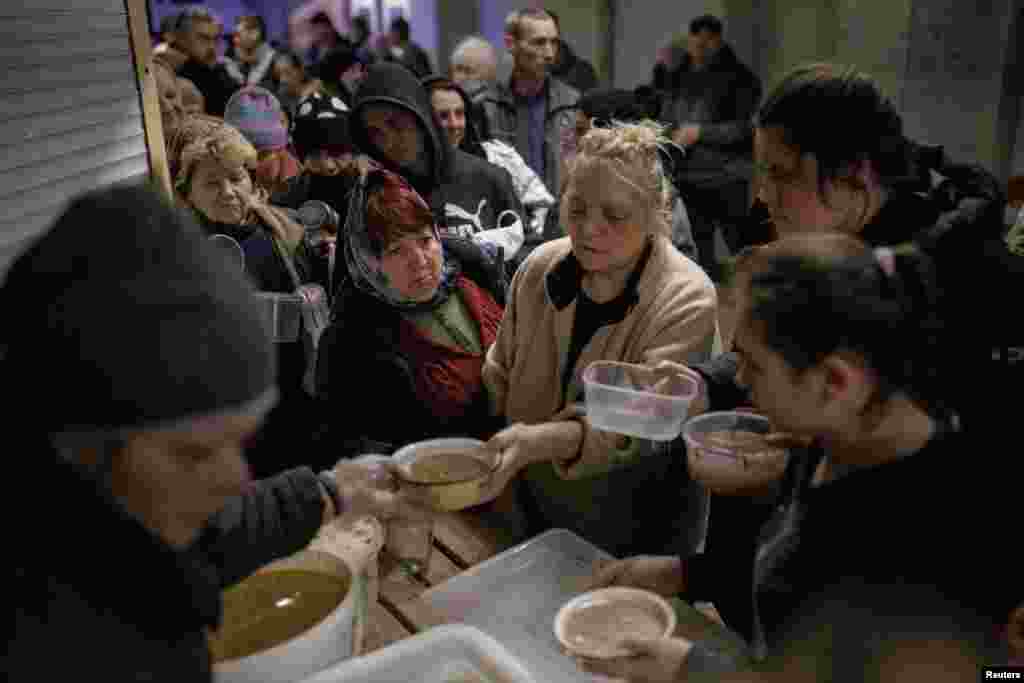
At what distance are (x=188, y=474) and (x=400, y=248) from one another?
153 centimetres

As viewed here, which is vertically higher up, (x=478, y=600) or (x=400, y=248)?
(x=400, y=248)

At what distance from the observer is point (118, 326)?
85 cm

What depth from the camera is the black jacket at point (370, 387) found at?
8.16 ft

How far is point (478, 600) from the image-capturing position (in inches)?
66.2

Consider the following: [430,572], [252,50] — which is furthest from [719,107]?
[252,50]

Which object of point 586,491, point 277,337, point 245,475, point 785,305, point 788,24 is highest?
point 788,24

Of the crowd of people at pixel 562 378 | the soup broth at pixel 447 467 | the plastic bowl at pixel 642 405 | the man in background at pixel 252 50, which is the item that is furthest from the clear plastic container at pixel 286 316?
the man in background at pixel 252 50

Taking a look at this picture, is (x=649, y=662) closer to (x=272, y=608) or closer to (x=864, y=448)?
(x=864, y=448)

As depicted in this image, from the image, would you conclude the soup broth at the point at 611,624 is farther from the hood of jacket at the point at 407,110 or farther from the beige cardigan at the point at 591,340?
the hood of jacket at the point at 407,110

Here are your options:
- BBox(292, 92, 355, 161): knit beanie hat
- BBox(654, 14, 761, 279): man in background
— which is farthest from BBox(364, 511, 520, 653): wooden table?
BBox(654, 14, 761, 279): man in background

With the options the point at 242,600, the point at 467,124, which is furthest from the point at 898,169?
the point at 467,124

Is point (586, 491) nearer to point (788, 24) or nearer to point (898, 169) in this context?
point (898, 169)

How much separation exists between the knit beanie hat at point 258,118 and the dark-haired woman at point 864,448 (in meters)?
3.92

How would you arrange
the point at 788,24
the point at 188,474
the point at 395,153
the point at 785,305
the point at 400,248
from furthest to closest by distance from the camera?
the point at 788,24 < the point at 395,153 < the point at 400,248 < the point at 785,305 < the point at 188,474
